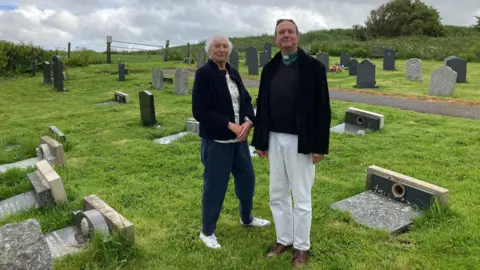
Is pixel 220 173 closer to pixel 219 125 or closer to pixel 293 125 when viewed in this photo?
pixel 219 125

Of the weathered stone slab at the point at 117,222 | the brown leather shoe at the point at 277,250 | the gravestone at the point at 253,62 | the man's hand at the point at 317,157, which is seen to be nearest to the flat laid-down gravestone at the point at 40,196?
the weathered stone slab at the point at 117,222

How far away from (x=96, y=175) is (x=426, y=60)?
26.4 meters

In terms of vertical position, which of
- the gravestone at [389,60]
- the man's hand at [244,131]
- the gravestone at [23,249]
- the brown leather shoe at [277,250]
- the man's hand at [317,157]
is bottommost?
the brown leather shoe at [277,250]

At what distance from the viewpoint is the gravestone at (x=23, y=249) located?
2422 mm

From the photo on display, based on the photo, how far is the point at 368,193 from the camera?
496cm

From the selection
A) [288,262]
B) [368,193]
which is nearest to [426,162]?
[368,193]

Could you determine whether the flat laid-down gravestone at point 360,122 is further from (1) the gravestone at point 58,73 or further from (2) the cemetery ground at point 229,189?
(1) the gravestone at point 58,73

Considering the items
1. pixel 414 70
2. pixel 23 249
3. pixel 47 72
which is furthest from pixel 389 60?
pixel 23 249

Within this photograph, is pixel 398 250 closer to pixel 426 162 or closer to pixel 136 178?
pixel 426 162

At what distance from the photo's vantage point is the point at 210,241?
3.86 metres

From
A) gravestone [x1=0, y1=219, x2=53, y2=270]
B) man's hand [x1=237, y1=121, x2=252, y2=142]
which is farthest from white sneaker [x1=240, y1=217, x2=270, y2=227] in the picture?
gravestone [x1=0, y1=219, x2=53, y2=270]

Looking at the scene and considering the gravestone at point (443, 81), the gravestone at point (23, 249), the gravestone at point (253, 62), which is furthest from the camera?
the gravestone at point (253, 62)

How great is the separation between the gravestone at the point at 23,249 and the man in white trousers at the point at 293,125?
5.94 ft

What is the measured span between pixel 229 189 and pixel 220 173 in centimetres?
168
